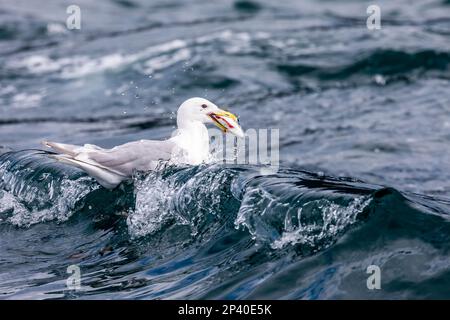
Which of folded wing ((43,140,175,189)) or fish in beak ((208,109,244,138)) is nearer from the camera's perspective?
folded wing ((43,140,175,189))

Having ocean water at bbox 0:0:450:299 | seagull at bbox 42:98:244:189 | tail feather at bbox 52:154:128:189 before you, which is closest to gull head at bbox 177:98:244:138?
seagull at bbox 42:98:244:189

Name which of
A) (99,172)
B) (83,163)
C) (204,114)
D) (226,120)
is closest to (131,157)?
(99,172)

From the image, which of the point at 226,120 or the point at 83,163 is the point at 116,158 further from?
the point at 226,120

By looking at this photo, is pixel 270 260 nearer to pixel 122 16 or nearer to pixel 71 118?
pixel 71 118

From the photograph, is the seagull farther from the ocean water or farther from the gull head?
the ocean water

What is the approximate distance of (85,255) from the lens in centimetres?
830

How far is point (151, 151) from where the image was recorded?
28.5ft

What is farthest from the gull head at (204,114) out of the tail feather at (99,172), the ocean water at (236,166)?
the tail feather at (99,172)

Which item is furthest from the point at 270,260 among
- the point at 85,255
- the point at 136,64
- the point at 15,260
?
the point at 136,64

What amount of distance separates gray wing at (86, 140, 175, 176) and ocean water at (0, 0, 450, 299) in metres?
0.17

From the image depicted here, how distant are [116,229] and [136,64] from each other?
10683mm

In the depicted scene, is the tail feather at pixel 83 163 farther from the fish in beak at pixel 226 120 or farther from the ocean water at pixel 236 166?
the fish in beak at pixel 226 120

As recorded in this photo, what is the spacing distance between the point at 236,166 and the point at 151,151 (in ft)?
2.95

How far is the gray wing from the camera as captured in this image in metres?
8.58
